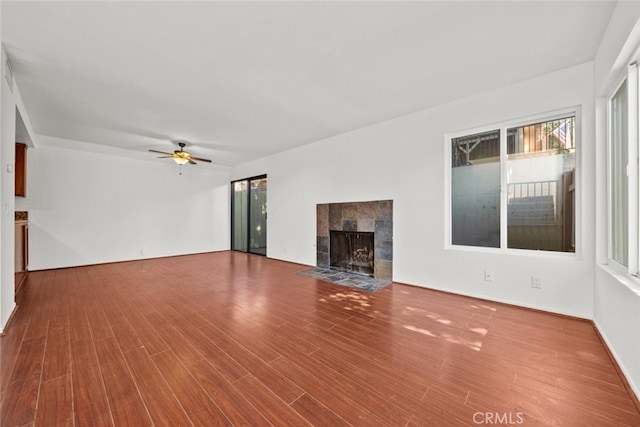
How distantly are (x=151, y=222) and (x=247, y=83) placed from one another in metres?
5.34

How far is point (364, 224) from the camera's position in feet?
15.0

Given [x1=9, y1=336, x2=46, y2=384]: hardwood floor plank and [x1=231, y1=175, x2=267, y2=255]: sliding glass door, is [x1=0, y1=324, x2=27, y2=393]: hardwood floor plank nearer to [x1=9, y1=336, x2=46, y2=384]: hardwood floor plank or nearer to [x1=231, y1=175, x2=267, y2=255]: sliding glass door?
[x1=9, y1=336, x2=46, y2=384]: hardwood floor plank

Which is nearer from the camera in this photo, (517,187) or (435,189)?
(517,187)

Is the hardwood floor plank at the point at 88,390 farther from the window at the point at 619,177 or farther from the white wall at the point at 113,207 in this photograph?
the white wall at the point at 113,207

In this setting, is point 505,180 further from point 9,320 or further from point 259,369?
point 9,320

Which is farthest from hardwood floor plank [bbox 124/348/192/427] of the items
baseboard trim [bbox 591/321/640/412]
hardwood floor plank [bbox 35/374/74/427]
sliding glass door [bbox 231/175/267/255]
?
sliding glass door [bbox 231/175/267/255]

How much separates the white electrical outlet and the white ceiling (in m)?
2.31

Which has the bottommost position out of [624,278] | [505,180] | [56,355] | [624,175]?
[56,355]

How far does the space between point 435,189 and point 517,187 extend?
943 millimetres

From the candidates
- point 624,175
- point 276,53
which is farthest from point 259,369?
point 624,175

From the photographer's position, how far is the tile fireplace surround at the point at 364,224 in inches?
166

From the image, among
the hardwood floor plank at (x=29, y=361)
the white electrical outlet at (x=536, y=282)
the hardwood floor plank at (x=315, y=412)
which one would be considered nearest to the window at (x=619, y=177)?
the white electrical outlet at (x=536, y=282)

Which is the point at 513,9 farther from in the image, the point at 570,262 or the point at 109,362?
the point at 109,362

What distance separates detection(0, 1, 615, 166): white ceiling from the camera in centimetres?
196
